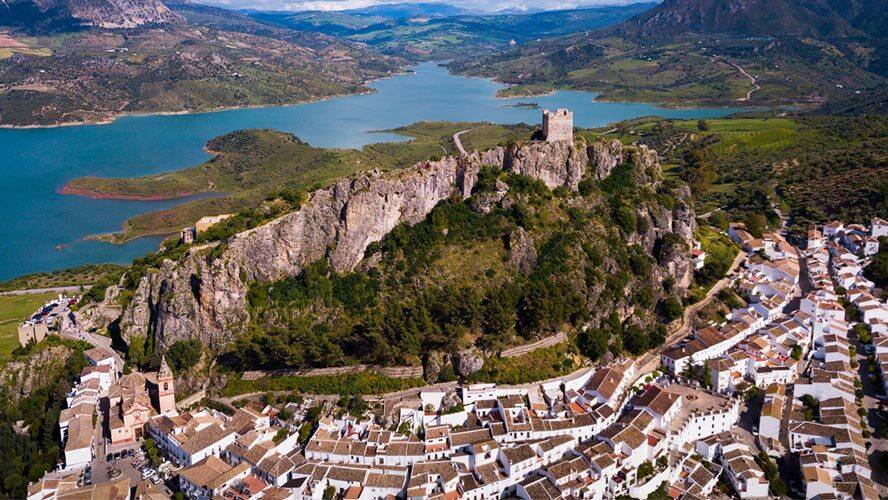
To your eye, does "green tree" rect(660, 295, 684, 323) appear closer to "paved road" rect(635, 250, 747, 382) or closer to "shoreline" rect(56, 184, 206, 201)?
"paved road" rect(635, 250, 747, 382)

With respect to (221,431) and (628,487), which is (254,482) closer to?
(221,431)

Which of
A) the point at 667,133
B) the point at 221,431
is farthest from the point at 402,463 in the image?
the point at 667,133

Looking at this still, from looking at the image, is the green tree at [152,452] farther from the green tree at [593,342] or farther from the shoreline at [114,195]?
the shoreline at [114,195]

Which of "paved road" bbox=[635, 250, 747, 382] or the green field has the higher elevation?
"paved road" bbox=[635, 250, 747, 382]

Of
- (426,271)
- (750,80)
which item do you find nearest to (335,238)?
(426,271)

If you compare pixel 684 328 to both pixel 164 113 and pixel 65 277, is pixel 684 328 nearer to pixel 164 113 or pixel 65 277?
pixel 65 277

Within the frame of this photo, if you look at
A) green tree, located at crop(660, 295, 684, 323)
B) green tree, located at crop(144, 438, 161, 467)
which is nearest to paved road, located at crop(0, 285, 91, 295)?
green tree, located at crop(144, 438, 161, 467)

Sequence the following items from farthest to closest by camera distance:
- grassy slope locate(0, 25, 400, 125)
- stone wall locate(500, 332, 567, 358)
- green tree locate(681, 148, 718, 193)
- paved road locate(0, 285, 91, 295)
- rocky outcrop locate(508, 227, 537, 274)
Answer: grassy slope locate(0, 25, 400, 125) < green tree locate(681, 148, 718, 193) < paved road locate(0, 285, 91, 295) < rocky outcrop locate(508, 227, 537, 274) < stone wall locate(500, 332, 567, 358)
